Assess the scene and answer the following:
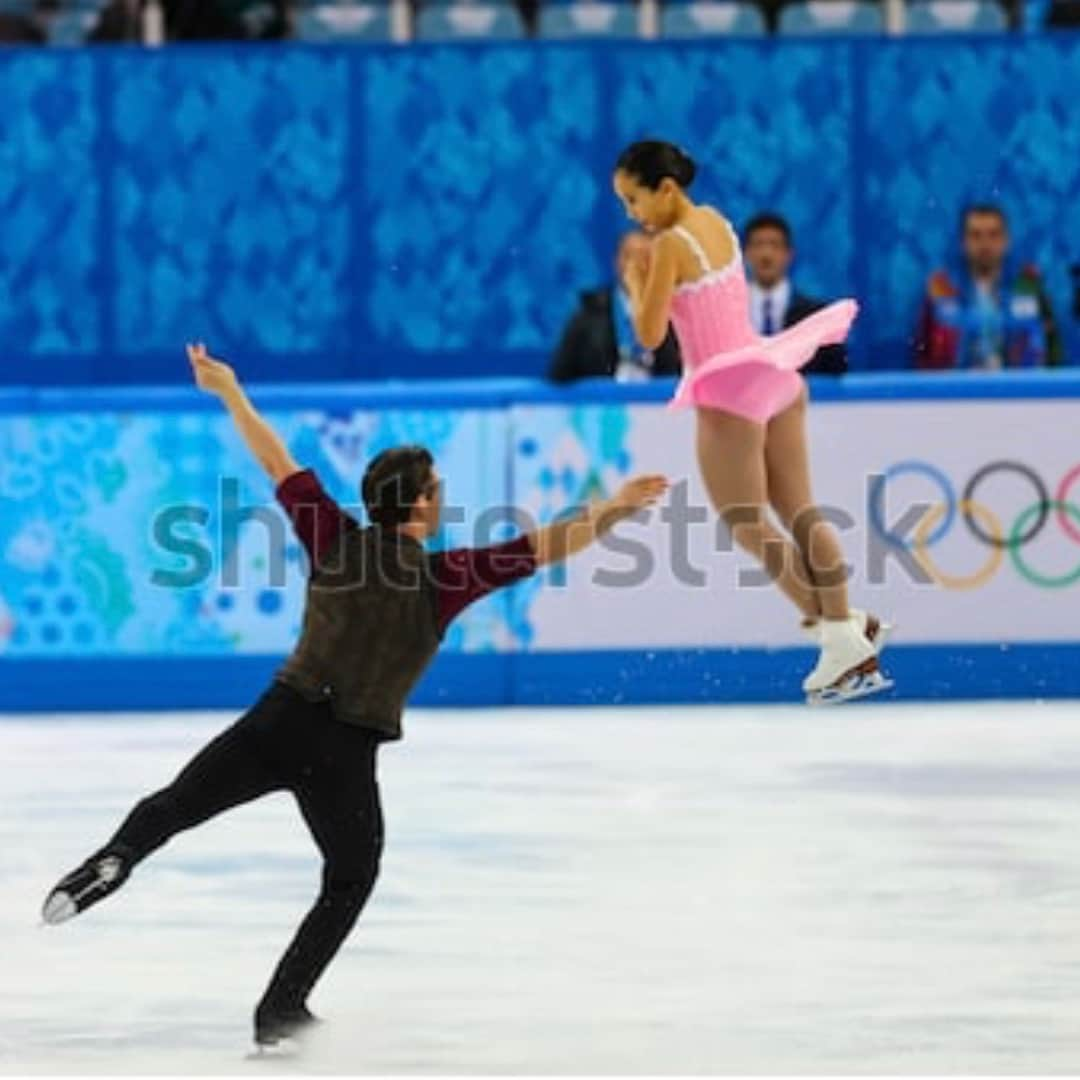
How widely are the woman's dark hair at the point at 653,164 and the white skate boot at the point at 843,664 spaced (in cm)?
121

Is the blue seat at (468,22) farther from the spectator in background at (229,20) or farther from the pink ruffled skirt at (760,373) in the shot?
the pink ruffled skirt at (760,373)

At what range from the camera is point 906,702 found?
50.0 ft

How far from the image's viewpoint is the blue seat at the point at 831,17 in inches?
683

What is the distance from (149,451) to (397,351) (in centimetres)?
238

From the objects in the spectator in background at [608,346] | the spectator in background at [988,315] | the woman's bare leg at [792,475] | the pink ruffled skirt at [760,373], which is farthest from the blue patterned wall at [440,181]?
the pink ruffled skirt at [760,373]

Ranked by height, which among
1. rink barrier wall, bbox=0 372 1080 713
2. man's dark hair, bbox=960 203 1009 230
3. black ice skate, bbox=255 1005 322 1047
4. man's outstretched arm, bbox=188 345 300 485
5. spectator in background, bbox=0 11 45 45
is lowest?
black ice skate, bbox=255 1005 322 1047

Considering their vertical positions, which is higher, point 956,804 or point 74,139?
point 74,139

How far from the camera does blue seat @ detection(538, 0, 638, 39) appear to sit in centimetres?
1748

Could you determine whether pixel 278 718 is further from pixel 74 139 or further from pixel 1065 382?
pixel 74 139

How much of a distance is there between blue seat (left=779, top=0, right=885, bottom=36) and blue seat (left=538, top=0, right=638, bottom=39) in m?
0.70

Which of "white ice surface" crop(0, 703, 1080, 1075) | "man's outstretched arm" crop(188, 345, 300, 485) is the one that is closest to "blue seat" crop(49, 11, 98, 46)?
"white ice surface" crop(0, 703, 1080, 1075)

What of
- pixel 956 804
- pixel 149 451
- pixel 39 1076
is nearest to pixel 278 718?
pixel 39 1076

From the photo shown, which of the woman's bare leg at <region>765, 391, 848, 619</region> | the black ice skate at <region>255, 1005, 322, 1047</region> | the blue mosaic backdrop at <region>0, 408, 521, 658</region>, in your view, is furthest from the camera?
the blue mosaic backdrop at <region>0, 408, 521, 658</region>

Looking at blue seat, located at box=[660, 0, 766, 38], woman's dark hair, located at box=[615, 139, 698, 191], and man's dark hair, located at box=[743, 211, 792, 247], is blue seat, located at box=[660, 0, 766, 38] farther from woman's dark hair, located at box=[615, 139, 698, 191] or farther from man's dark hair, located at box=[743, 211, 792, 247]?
woman's dark hair, located at box=[615, 139, 698, 191]
